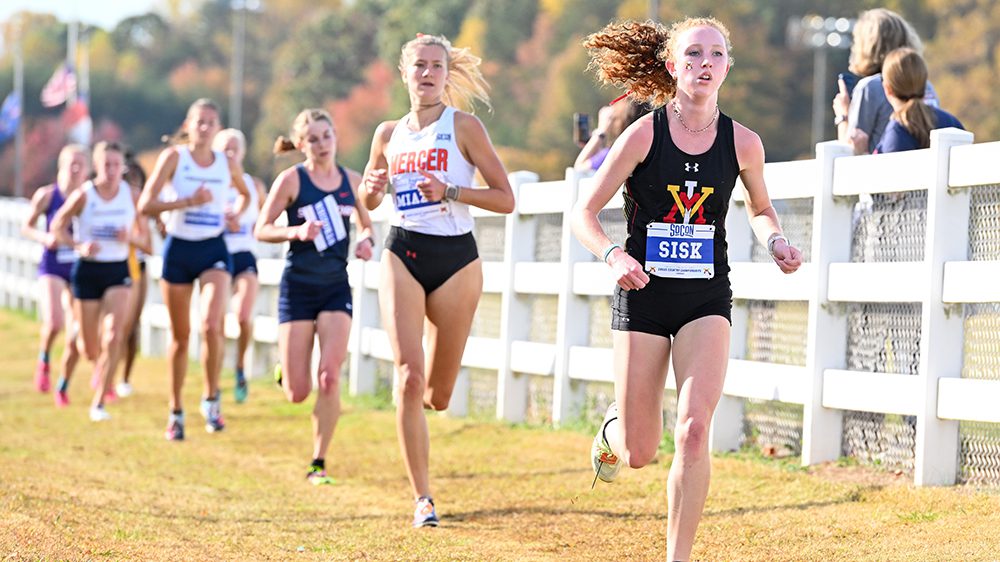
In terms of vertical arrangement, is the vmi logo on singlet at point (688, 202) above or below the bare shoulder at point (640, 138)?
below

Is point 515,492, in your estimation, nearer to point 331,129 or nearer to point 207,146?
point 331,129

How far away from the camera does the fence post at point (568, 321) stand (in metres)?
10.9

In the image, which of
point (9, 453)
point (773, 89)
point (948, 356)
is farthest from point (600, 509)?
point (773, 89)

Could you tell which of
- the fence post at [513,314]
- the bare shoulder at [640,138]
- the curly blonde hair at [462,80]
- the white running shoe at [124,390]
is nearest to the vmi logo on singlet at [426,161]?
the curly blonde hair at [462,80]

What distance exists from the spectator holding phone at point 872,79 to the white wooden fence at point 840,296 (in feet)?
1.77

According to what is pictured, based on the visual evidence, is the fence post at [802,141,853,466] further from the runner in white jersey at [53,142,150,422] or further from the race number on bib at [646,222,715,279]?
the runner in white jersey at [53,142,150,422]

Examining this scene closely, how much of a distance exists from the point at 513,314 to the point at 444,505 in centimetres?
345

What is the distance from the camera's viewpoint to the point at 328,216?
9.83 meters

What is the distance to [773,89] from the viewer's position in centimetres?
6009

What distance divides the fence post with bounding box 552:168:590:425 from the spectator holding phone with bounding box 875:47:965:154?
277 centimetres

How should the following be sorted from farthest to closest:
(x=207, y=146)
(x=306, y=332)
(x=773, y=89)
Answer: (x=773, y=89)
(x=207, y=146)
(x=306, y=332)

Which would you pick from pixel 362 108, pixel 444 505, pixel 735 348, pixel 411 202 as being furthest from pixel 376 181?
pixel 362 108

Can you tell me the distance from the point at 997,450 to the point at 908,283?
94 centimetres

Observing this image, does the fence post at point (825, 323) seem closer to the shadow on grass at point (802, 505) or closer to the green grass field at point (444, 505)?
the green grass field at point (444, 505)
